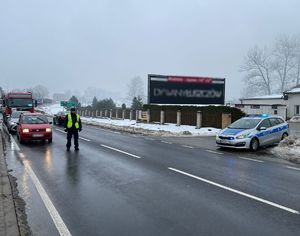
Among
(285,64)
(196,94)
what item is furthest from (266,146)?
(285,64)

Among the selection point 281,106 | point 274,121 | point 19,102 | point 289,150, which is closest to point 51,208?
point 289,150

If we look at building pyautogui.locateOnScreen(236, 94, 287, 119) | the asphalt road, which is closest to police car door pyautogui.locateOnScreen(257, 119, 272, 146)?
the asphalt road

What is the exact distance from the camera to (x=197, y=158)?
14273 mm

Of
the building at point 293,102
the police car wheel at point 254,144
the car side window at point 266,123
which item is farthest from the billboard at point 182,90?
the police car wheel at point 254,144

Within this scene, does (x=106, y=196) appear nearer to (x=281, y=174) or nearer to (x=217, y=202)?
(x=217, y=202)

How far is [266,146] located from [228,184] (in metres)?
10.3

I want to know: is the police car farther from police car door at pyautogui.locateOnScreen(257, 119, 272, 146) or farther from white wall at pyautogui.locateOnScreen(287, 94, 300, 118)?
white wall at pyautogui.locateOnScreen(287, 94, 300, 118)

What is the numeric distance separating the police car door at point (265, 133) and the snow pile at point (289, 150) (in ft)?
2.01

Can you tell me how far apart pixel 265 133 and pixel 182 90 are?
23553mm

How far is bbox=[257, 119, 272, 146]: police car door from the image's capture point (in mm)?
18047

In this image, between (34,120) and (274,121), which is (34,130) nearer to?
(34,120)

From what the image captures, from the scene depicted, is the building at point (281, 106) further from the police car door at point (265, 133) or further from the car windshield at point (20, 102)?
the police car door at point (265, 133)

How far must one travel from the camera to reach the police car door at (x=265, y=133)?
1805cm

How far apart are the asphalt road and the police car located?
347 centimetres
